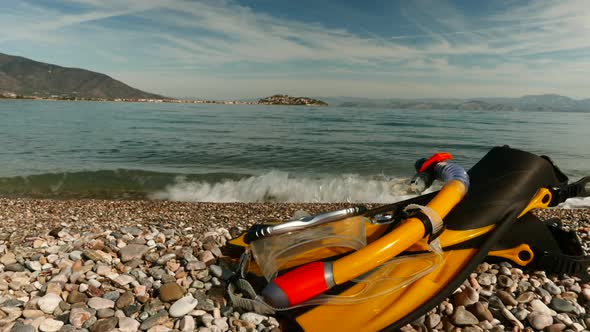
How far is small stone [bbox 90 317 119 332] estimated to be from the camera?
102 inches

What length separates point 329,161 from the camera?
1681cm

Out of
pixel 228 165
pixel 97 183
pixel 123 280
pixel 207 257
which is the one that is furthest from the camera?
pixel 228 165

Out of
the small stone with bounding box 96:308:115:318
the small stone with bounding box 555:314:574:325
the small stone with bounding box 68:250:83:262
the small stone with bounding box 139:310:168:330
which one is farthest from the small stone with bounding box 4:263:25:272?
the small stone with bounding box 555:314:574:325

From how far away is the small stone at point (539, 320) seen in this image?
2750 millimetres

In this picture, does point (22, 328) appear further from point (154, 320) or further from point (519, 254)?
point (519, 254)

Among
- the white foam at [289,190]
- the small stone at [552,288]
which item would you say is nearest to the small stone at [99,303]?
the small stone at [552,288]

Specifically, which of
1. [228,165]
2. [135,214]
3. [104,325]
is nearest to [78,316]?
[104,325]

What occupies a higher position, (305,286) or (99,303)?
(305,286)

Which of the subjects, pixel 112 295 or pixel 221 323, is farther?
pixel 112 295

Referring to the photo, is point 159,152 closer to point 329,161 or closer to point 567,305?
point 329,161

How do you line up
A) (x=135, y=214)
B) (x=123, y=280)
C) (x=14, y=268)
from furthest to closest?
1. (x=135, y=214)
2. (x=14, y=268)
3. (x=123, y=280)

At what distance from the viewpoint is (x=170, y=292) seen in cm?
310

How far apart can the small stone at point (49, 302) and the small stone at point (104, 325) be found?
1.57 ft

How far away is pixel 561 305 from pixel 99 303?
4142mm
